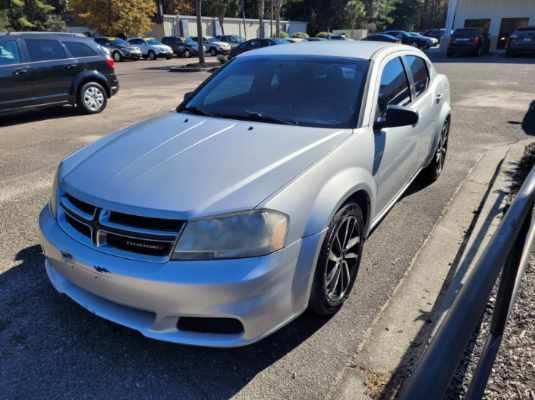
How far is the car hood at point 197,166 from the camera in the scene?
85.6 inches

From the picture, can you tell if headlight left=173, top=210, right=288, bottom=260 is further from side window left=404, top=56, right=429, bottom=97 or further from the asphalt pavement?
side window left=404, top=56, right=429, bottom=97

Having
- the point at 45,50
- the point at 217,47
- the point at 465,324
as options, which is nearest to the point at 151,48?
the point at 217,47

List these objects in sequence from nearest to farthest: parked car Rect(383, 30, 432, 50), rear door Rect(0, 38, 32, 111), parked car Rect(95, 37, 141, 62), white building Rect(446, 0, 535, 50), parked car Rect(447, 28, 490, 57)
Result: rear door Rect(0, 38, 32, 111) → parked car Rect(447, 28, 490, 57) → parked car Rect(95, 37, 141, 62) → white building Rect(446, 0, 535, 50) → parked car Rect(383, 30, 432, 50)

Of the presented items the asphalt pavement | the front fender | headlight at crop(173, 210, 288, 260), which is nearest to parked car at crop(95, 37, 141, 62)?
the asphalt pavement

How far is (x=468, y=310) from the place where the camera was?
1.16 metres

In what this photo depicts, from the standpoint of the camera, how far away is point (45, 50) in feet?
28.8

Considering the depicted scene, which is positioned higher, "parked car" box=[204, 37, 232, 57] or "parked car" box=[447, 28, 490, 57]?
"parked car" box=[447, 28, 490, 57]

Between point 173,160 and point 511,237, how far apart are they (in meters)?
1.84

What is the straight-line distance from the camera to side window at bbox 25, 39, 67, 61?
8.56 m

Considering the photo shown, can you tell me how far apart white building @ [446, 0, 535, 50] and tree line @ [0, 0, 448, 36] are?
1563 centimetres

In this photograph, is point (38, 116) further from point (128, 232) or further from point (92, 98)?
point (128, 232)

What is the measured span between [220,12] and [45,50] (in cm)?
3742

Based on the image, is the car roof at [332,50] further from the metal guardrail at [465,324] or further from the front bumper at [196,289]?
the metal guardrail at [465,324]

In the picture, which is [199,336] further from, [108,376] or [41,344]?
[41,344]
